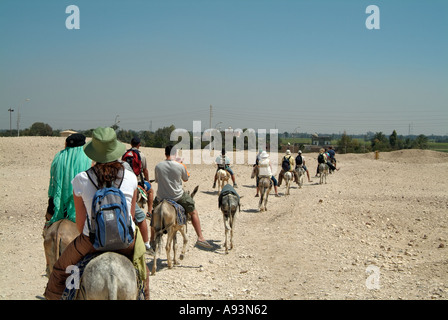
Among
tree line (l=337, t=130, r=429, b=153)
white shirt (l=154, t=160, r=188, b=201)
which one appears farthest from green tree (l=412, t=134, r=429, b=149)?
white shirt (l=154, t=160, r=188, b=201)

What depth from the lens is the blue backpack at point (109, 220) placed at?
3564mm

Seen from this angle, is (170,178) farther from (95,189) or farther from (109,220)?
(109,220)

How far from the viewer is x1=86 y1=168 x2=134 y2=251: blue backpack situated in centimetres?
356

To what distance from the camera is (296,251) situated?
9648 mm

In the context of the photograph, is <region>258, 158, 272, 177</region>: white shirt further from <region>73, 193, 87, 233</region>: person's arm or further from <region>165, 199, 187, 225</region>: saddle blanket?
<region>73, 193, 87, 233</region>: person's arm

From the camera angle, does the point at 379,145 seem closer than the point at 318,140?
Yes

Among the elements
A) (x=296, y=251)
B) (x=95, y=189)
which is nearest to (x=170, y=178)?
(x=296, y=251)

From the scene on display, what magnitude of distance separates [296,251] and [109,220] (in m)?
6.85

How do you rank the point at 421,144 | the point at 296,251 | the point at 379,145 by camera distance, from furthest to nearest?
1. the point at 421,144
2. the point at 379,145
3. the point at 296,251

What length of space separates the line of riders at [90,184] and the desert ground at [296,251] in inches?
48.0

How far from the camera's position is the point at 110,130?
4.10 metres

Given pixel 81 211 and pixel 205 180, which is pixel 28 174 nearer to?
pixel 205 180
